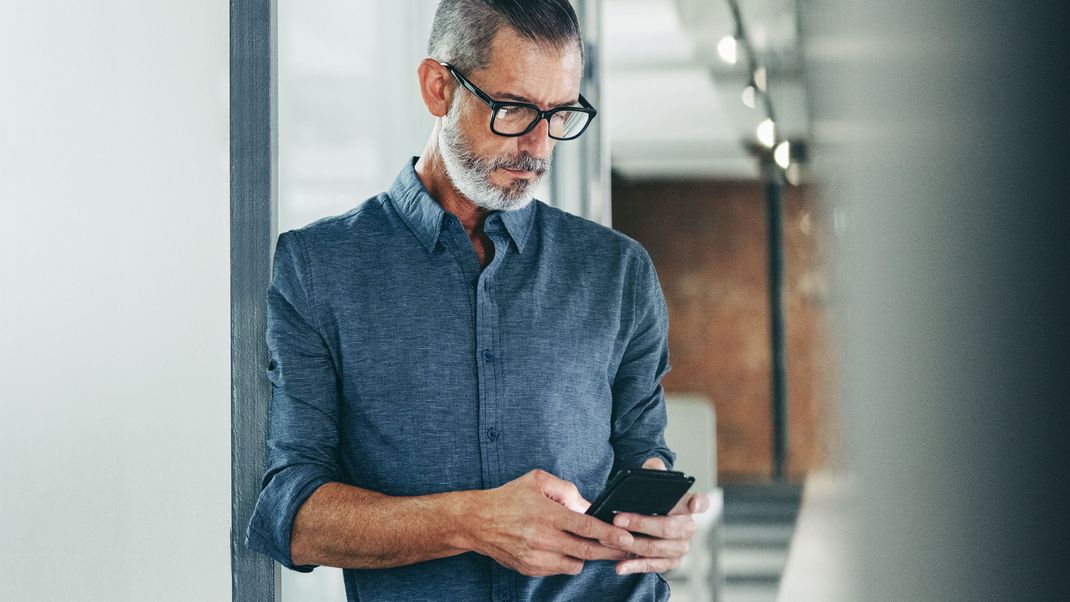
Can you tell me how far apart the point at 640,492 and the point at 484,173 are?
43cm

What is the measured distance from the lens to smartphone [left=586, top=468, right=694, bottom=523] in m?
0.92

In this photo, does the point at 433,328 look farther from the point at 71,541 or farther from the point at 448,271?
the point at 71,541

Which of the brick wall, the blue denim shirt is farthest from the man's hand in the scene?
the brick wall

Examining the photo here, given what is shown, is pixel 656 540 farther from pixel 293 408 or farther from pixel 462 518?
pixel 293 408

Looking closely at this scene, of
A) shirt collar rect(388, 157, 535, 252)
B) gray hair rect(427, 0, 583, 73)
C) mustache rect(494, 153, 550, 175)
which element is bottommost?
shirt collar rect(388, 157, 535, 252)

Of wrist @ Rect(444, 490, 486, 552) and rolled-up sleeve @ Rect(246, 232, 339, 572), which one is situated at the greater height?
rolled-up sleeve @ Rect(246, 232, 339, 572)

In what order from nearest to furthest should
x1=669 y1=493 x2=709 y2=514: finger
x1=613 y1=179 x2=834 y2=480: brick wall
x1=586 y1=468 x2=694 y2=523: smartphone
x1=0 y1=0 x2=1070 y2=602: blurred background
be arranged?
x1=0 y1=0 x2=1070 y2=602: blurred background
x1=586 y1=468 x2=694 y2=523: smartphone
x1=669 y1=493 x2=709 y2=514: finger
x1=613 y1=179 x2=834 y2=480: brick wall

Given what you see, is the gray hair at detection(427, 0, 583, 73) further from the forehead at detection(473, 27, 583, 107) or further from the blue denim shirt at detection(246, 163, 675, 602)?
the blue denim shirt at detection(246, 163, 675, 602)

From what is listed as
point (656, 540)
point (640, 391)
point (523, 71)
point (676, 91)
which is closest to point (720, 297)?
point (676, 91)

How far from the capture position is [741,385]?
30.3ft

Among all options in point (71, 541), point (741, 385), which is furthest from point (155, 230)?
point (741, 385)

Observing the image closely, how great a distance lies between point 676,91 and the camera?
646 cm

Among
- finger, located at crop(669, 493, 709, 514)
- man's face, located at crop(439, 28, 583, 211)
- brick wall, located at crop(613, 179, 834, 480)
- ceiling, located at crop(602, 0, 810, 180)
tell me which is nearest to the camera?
finger, located at crop(669, 493, 709, 514)

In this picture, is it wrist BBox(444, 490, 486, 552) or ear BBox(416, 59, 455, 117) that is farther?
ear BBox(416, 59, 455, 117)
